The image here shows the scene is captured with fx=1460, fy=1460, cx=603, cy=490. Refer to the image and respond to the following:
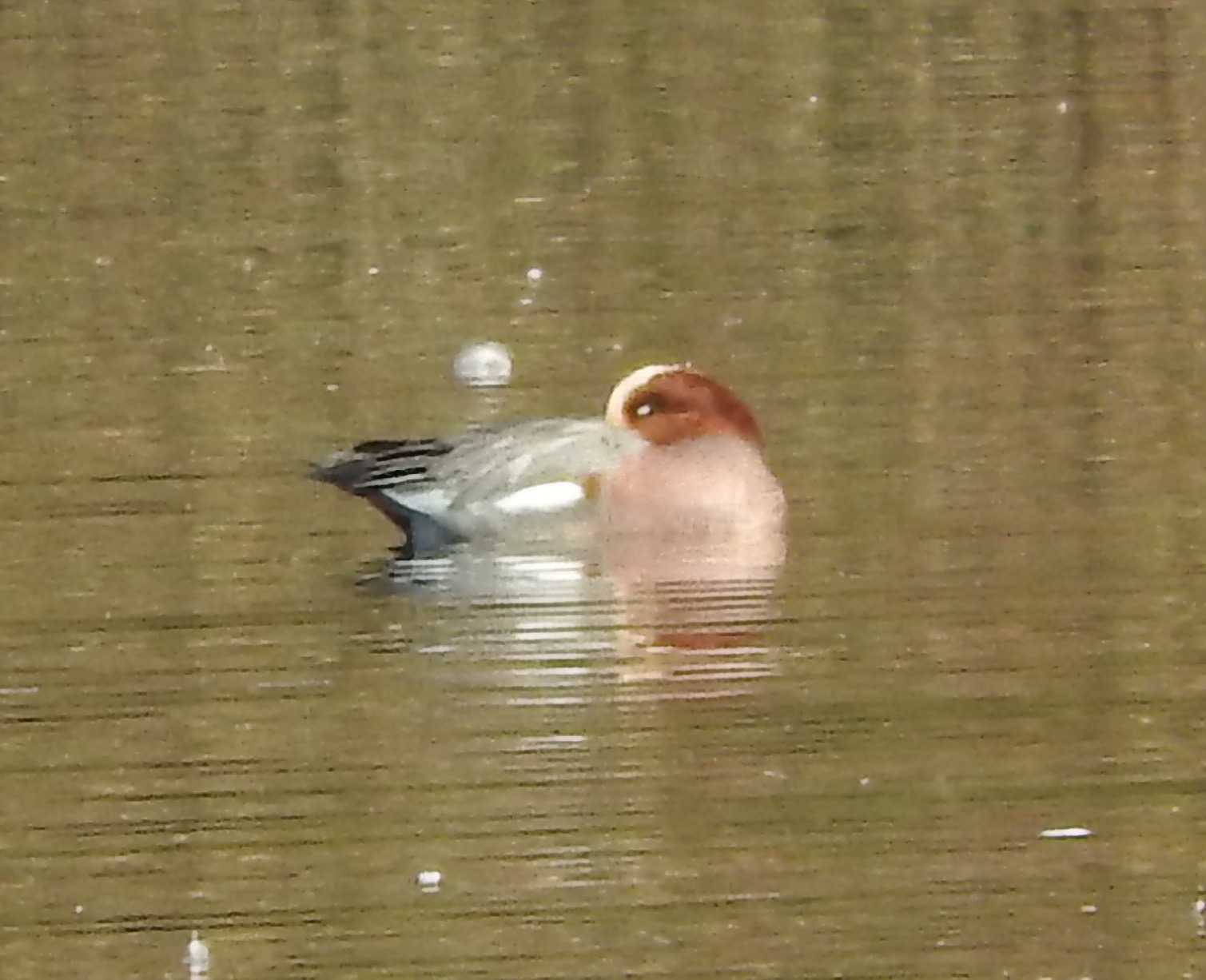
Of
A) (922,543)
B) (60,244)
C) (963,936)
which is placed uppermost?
(60,244)

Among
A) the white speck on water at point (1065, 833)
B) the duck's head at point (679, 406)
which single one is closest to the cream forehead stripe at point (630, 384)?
the duck's head at point (679, 406)

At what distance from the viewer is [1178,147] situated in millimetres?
507

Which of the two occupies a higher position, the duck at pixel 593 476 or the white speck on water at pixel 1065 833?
the duck at pixel 593 476

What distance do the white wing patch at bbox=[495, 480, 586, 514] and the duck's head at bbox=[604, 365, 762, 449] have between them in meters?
0.03

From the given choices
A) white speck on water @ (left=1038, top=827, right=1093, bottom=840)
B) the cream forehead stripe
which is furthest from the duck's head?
white speck on water @ (left=1038, top=827, right=1093, bottom=840)

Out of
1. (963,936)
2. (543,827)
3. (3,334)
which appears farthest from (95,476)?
(963,936)

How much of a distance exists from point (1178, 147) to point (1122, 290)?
0.06m

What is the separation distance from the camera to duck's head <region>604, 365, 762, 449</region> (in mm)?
482

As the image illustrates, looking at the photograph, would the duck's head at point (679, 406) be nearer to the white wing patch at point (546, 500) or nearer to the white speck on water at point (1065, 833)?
the white wing patch at point (546, 500)

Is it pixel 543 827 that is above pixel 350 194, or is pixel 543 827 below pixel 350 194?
below

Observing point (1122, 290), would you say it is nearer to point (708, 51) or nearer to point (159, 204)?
point (708, 51)

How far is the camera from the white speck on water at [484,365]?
19.2 inches

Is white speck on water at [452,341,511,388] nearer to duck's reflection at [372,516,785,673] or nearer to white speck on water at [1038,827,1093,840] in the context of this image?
duck's reflection at [372,516,785,673]

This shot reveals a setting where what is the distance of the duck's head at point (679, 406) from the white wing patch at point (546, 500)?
27 mm
